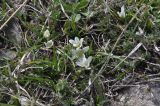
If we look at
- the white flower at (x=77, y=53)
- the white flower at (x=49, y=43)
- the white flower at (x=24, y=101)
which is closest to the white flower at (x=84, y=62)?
the white flower at (x=77, y=53)

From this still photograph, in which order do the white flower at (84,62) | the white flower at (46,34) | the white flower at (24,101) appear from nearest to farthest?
the white flower at (24,101) → the white flower at (84,62) → the white flower at (46,34)

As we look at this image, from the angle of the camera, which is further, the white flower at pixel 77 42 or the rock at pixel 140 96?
the white flower at pixel 77 42

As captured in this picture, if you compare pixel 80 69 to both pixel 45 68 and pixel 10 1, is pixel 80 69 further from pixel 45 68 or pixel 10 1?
pixel 10 1

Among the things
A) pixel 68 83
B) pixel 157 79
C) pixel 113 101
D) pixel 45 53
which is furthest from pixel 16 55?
pixel 157 79

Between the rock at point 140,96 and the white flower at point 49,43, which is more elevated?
the white flower at point 49,43

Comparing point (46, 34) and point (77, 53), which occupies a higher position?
point (46, 34)

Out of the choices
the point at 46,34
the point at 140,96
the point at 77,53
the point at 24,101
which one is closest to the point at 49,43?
the point at 46,34

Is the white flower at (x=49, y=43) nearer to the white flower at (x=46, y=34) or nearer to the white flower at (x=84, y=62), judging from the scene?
the white flower at (x=46, y=34)

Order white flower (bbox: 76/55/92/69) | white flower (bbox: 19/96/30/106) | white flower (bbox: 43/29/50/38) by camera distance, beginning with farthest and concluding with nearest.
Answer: white flower (bbox: 43/29/50/38), white flower (bbox: 76/55/92/69), white flower (bbox: 19/96/30/106)

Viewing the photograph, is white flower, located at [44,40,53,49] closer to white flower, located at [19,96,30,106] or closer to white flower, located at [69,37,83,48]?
white flower, located at [69,37,83,48]

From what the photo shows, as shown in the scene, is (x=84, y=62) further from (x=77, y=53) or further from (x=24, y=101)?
(x=24, y=101)

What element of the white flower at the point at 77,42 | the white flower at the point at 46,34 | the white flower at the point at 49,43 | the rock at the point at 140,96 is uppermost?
the white flower at the point at 46,34

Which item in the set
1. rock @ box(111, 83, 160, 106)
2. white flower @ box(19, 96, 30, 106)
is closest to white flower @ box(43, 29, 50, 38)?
white flower @ box(19, 96, 30, 106)
